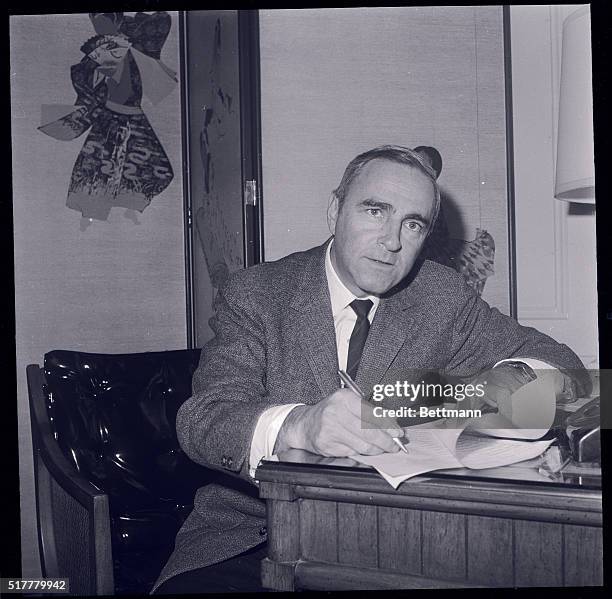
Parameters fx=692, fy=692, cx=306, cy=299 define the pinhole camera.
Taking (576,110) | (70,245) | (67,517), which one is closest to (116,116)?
(70,245)

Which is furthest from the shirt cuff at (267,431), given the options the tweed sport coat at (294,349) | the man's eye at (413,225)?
the man's eye at (413,225)

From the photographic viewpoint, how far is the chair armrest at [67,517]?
4.00 ft

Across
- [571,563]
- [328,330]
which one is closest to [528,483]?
[571,563]

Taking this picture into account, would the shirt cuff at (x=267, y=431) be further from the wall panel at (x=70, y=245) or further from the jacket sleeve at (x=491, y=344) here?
the wall panel at (x=70, y=245)

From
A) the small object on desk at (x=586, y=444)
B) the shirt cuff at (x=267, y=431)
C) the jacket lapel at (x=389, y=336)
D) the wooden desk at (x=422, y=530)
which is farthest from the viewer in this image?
the jacket lapel at (x=389, y=336)

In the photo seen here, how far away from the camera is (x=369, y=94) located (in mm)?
1887

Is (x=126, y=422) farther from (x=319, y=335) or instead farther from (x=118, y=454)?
(x=319, y=335)

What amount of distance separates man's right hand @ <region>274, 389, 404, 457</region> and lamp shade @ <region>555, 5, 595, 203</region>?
774 mm

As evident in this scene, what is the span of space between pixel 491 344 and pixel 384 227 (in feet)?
1.15

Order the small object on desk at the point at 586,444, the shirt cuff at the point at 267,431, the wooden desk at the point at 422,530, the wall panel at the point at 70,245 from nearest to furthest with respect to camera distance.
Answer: the wooden desk at the point at 422,530 < the small object on desk at the point at 586,444 < the shirt cuff at the point at 267,431 < the wall panel at the point at 70,245

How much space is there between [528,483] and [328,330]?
2.16 feet

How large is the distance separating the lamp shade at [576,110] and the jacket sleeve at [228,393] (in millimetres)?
744

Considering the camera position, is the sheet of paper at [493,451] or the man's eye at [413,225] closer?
the sheet of paper at [493,451]

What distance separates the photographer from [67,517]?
1406 millimetres
